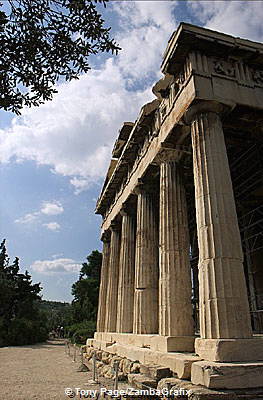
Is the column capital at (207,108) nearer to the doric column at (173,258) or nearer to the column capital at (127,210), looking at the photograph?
the doric column at (173,258)

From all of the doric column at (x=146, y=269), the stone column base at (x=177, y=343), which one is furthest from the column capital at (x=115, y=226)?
the stone column base at (x=177, y=343)

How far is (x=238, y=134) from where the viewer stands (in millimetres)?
12641

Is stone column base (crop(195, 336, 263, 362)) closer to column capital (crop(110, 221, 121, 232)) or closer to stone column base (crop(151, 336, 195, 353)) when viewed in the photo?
stone column base (crop(151, 336, 195, 353))

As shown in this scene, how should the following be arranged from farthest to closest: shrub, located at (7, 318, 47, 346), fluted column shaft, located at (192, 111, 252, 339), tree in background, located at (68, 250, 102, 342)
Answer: tree in background, located at (68, 250, 102, 342), shrub, located at (7, 318, 47, 346), fluted column shaft, located at (192, 111, 252, 339)

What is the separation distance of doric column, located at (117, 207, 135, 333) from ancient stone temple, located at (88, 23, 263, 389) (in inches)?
2.2

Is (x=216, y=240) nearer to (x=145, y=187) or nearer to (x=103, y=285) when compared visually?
(x=145, y=187)

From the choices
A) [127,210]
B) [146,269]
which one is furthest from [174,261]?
[127,210]

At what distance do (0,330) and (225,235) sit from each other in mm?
32463

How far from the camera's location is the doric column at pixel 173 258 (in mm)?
10852

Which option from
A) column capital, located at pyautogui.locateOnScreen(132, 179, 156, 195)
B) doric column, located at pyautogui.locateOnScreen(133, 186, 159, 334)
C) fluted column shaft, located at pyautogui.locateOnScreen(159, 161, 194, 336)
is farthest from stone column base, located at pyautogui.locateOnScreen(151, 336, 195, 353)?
column capital, located at pyautogui.locateOnScreen(132, 179, 156, 195)

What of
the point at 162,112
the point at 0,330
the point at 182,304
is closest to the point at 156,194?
the point at 162,112

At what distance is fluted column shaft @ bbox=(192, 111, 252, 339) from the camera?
805 centimetres

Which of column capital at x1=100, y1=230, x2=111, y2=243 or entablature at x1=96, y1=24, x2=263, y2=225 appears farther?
column capital at x1=100, y1=230, x2=111, y2=243

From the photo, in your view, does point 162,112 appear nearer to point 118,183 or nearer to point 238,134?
point 238,134
